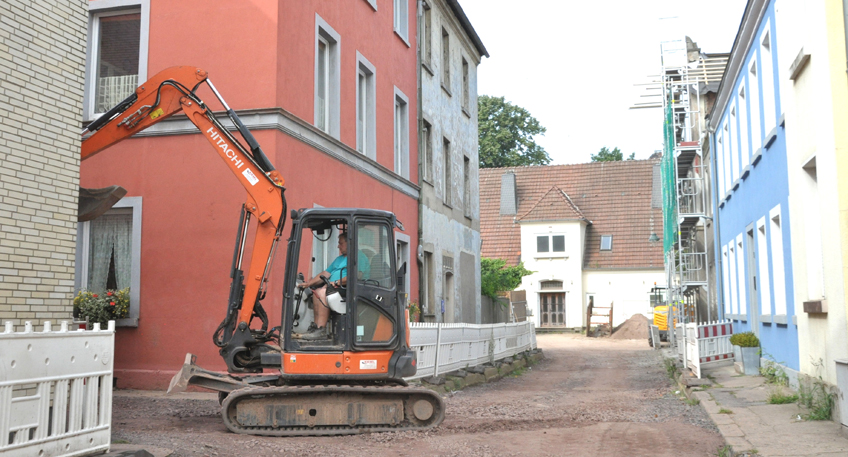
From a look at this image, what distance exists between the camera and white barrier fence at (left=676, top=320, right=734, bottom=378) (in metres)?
14.8

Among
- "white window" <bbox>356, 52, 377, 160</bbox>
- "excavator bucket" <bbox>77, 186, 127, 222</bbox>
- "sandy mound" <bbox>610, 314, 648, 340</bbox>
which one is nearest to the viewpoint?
"excavator bucket" <bbox>77, 186, 127, 222</bbox>

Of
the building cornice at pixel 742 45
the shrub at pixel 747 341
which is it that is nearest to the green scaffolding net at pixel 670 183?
the building cornice at pixel 742 45

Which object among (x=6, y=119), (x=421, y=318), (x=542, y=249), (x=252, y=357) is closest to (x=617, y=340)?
(x=542, y=249)

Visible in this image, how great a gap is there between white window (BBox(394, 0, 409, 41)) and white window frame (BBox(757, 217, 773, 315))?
9.11 meters

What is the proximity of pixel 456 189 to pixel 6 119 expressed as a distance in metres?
16.4

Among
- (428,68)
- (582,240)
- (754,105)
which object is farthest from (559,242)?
(754,105)

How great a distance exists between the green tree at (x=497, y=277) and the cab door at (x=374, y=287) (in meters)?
18.1

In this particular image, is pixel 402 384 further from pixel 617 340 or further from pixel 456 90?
pixel 617 340

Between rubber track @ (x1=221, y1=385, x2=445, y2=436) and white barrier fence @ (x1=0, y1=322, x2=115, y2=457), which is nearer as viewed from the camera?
white barrier fence @ (x1=0, y1=322, x2=115, y2=457)

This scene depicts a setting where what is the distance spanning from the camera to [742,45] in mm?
15383

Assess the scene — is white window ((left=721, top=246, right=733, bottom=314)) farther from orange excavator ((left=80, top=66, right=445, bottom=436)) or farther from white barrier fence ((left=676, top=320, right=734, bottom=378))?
orange excavator ((left=80, top=66, right=445, bottom=436))

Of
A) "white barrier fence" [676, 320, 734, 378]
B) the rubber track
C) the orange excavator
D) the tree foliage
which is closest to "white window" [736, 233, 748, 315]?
"white barrier fence" [676, 320, 734, 378]

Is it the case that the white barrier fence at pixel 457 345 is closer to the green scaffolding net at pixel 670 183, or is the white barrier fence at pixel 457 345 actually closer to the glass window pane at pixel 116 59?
the glass window pane at pixel 116 59

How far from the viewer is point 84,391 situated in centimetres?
616
